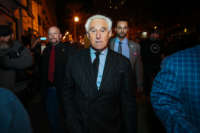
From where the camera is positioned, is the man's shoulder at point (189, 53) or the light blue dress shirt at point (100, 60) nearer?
the man's shoulder at point (189, 53)

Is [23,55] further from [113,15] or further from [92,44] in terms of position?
[113,15]

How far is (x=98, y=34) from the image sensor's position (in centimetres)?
226

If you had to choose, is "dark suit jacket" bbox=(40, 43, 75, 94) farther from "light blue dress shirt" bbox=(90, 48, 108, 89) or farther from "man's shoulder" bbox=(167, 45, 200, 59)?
"man's shoulder" bbox=(167, 45, 200, 59)

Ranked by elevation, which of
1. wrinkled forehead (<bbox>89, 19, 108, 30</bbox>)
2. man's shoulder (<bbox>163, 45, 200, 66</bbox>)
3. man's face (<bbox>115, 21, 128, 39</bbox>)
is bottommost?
man's shoulder (<bbox>163, 45, 200, 66</bbox>)

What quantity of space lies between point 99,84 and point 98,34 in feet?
2.22

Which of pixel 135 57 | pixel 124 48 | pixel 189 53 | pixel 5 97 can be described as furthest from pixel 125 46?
pixel 5 97

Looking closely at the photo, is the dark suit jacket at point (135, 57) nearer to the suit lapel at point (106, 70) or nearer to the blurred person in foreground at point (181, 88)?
the suit lapel at point (106, 70)

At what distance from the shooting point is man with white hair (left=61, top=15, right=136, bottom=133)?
6.66 ft

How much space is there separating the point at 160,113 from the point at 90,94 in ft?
3.31

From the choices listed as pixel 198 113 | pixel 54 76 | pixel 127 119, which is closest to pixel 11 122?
pixel 198 113

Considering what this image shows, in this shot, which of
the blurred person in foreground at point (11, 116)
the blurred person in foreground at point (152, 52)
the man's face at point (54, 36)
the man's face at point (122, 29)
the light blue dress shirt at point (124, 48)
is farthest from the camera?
the blurred person in foreground at point (152, 52)

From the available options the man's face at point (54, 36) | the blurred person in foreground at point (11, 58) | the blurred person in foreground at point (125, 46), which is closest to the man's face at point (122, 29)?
the blurred person in foreground at point (125, 46)

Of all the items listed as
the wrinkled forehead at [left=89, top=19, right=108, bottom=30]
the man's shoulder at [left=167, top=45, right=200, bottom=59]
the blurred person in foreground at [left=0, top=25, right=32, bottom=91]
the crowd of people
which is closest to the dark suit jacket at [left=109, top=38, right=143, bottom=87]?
the crowd of people

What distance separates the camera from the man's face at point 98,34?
2264 mm
